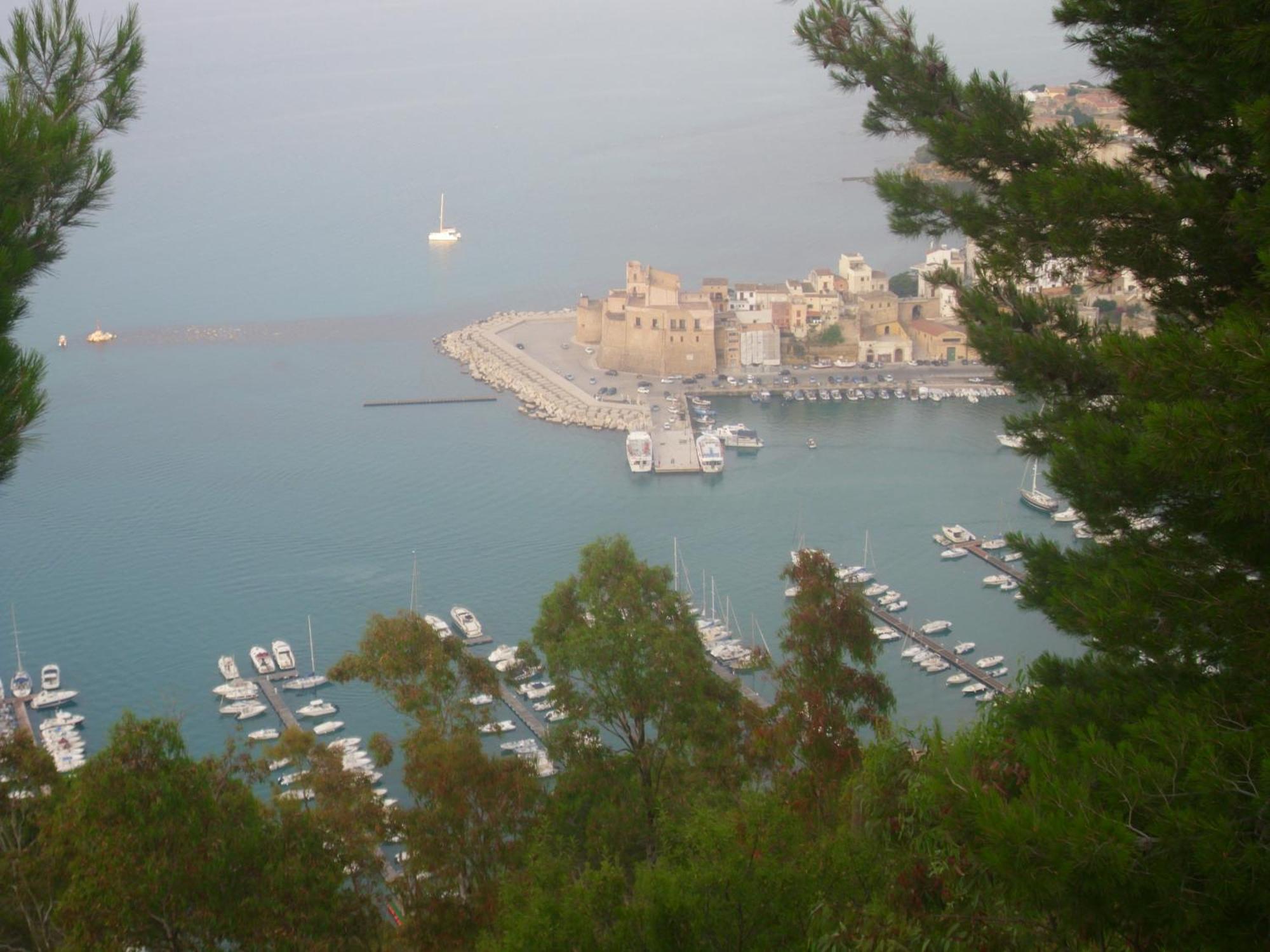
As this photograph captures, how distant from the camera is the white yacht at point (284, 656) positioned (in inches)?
323

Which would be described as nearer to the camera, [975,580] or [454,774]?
[454,774]

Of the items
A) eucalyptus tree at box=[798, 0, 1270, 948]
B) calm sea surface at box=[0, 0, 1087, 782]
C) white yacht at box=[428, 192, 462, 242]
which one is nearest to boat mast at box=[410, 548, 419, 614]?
calm sea surface at box=[0, 0, 1087, 782]

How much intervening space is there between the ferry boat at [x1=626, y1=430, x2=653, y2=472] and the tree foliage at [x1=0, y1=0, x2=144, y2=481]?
9.57m

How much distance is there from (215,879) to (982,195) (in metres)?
2.09

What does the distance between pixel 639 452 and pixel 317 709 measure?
511 centimetres

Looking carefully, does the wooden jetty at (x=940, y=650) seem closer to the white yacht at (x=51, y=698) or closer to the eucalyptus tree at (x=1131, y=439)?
the white yacht at (x=51, y=698)

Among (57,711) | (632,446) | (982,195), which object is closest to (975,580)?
(632,446)

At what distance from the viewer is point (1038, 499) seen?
10.8m

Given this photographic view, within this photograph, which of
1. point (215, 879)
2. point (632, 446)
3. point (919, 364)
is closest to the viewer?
point (215, 879)

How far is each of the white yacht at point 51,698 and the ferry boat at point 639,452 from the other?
5.32 meters

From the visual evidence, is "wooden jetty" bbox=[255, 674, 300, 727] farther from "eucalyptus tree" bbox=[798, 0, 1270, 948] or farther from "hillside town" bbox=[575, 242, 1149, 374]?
"hillside town" bbox=[575, 242, 1149, 374]

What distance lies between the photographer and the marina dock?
12.0 metres

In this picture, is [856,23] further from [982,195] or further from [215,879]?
[215,879]

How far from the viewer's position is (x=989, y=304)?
107 inches
